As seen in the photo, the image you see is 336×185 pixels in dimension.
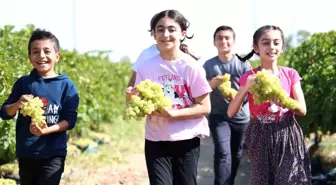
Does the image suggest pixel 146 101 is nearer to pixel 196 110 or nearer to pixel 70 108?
pixel 196 110

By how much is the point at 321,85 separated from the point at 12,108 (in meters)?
3.18

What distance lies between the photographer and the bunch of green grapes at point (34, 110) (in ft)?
12.1

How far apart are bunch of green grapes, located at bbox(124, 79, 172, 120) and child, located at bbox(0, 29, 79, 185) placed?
1.80 ft

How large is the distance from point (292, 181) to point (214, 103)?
2.20m

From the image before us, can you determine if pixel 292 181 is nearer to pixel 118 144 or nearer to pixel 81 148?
pixel 81 148

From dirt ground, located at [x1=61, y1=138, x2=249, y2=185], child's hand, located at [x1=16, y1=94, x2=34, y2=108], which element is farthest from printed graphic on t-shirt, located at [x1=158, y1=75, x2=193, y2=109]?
dirt ground, located at [x1=61, y1=138, x2=249, y2=185]

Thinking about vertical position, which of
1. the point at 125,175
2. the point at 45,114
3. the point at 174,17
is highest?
the point at 174,17

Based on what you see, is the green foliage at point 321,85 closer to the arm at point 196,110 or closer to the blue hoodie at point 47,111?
the arm at point 196,110

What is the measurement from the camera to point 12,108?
3.92 metres

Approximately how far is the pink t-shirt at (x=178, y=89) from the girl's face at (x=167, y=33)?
12cm

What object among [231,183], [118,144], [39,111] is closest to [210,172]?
[231,183]

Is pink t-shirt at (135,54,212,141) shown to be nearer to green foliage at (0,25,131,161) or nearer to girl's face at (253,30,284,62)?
girl's face at (253,30,284,62)

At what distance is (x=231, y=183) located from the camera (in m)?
6.10

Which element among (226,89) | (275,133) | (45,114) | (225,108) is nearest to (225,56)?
(225,108)
